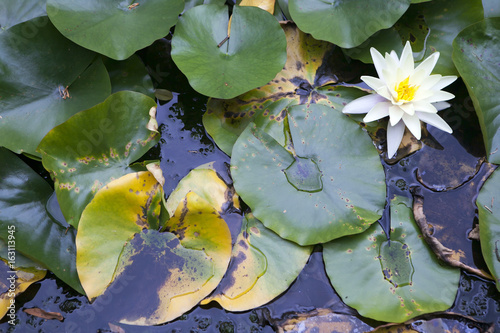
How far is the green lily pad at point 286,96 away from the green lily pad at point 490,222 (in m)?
0.79

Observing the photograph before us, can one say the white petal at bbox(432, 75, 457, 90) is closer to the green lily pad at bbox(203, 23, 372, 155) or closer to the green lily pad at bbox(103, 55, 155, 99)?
the green lily pad at bbox(203, 23, 372, 155)

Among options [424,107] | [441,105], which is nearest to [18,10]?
[424,107]

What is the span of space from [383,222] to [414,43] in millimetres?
1066

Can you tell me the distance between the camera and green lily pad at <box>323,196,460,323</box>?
1.53 metres

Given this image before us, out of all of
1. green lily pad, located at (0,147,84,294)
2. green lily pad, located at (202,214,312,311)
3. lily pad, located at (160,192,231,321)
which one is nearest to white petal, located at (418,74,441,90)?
green lily pad, located at (202,214,312,311)

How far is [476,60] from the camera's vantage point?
6.15 ft

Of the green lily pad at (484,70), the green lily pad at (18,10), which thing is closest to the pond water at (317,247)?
the green lily pad at (484,70)

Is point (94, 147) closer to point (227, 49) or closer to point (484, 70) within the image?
point (227, 49)

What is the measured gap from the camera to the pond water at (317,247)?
5.24 feet

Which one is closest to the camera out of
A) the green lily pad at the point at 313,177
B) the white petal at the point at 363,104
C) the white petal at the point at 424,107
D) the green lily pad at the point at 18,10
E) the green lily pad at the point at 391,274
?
the green lily pad at the point at 391,274

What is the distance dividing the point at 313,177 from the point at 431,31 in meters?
1.15

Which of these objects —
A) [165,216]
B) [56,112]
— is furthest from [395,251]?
[56,112]

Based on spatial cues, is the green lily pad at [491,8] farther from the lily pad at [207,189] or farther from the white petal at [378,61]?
the lily pad at [207,189]

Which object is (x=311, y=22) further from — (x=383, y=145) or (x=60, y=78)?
(x=60, y=78)
